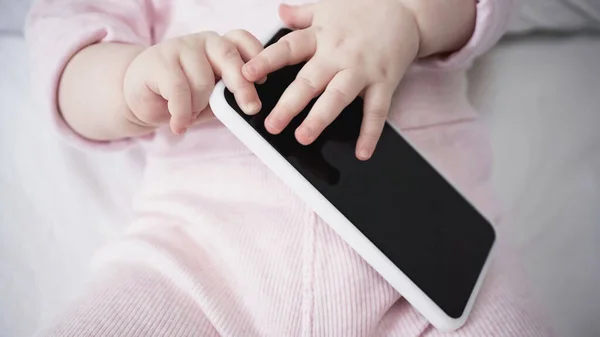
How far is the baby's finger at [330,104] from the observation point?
0.40 metres

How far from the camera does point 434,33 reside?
51 cm

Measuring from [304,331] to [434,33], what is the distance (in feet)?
0.94

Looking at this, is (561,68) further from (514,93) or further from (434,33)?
(434,33)

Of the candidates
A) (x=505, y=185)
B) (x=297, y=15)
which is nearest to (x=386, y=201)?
(x=297, y=15)

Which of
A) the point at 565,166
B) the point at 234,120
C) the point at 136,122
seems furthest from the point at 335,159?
the point at 565,166

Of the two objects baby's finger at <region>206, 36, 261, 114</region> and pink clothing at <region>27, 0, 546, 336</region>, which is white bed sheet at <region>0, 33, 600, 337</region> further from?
baby's finger at <region>206, 36, 261, 114</region>

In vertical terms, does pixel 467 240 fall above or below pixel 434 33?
below

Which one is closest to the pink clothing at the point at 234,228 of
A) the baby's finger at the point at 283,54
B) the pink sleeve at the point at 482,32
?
the pink sleeve at the point at 482,32

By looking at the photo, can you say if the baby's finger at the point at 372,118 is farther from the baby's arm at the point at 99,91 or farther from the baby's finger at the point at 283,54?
the baby's arm at the point at 99,91

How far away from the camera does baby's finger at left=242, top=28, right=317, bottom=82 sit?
15.7 inches

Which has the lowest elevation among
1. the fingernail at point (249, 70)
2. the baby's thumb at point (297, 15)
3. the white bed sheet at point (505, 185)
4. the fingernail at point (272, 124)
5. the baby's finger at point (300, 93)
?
the white bed sheet at point (505, 185)

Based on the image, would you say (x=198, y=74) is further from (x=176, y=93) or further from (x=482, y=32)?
(x=482, y=32)

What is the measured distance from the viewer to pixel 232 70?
400 millimetres

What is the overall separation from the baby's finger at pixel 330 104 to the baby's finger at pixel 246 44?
0.06 m
